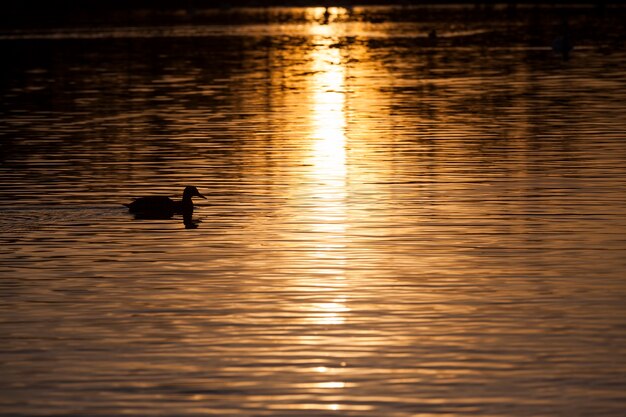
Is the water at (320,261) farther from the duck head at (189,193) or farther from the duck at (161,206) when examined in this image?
the duck head at (189,193)

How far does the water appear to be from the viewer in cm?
1638

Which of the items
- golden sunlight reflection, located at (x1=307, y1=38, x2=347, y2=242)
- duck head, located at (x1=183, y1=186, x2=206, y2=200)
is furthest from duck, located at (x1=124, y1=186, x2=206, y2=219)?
Answer: golden sunlight reflection, located at (x1=307, y1=38, x2=347, y2=242)

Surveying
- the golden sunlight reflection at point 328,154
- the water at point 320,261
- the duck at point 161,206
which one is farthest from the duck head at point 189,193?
the golden sunlight reflection at point 328,154

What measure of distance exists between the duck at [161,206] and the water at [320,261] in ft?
0.74

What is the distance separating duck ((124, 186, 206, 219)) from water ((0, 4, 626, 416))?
0.74 ft

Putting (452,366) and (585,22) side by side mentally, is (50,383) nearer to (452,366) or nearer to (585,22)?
(452,366)

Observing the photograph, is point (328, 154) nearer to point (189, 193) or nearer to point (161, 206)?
point (189, 193)

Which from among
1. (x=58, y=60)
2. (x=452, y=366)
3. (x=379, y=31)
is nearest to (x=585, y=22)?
(x=379, y=31)

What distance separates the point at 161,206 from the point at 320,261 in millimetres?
5794

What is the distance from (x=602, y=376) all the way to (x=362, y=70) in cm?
6278

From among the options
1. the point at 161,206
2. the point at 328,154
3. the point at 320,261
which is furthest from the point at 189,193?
the point at 328,154

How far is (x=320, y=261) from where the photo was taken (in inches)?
921

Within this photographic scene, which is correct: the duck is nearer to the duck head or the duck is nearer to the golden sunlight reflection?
the duck head

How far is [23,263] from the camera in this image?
929 inches
